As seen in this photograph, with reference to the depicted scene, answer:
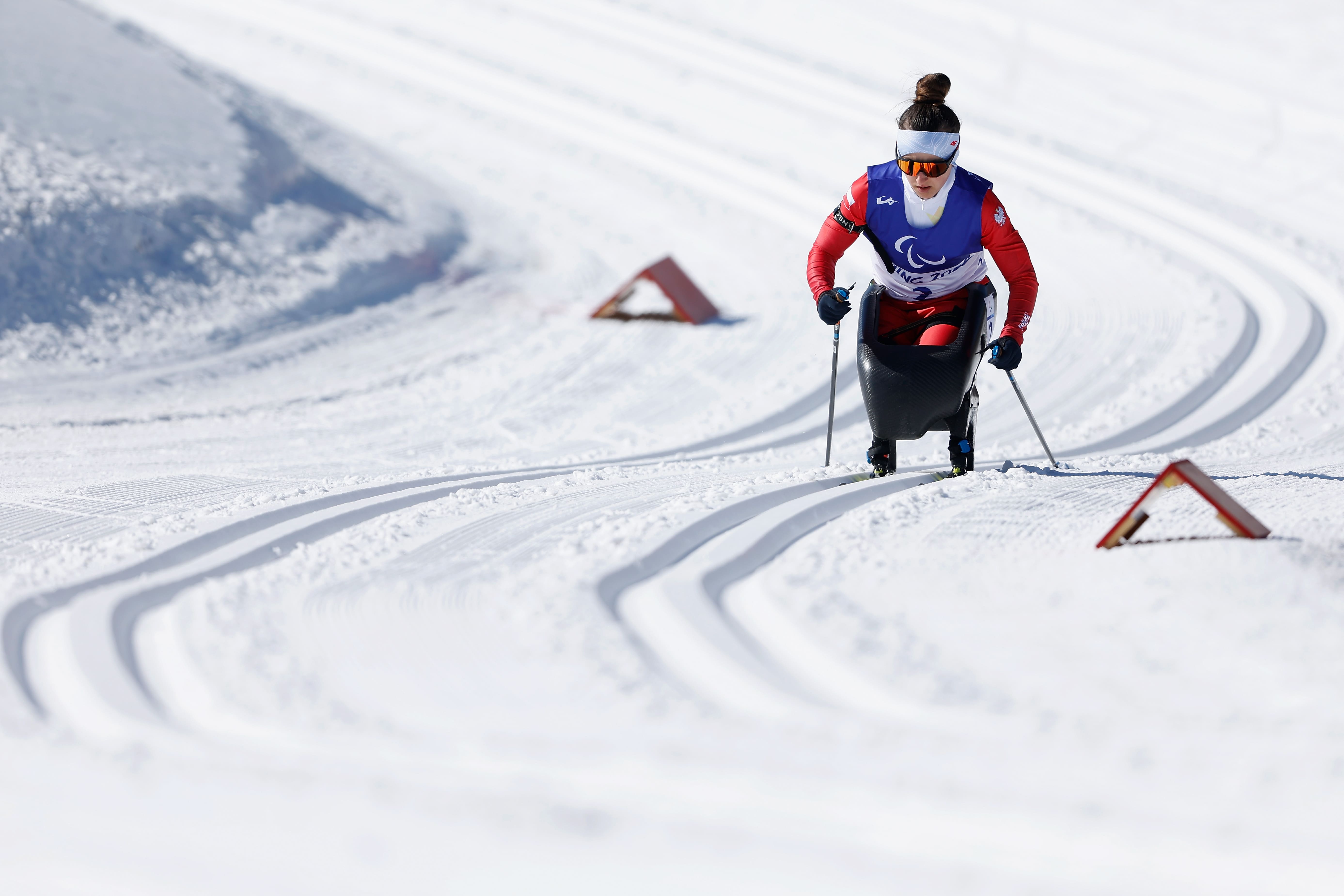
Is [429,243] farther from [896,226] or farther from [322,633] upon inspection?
[322,633]

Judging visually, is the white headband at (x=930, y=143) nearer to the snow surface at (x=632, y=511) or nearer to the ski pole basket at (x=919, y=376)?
the ski pole basket at (x=919, y=376)

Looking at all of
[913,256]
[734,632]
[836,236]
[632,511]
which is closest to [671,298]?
[836,236]

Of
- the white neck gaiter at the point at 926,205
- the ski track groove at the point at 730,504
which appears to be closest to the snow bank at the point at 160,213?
the ski track groove at the point at 730,504

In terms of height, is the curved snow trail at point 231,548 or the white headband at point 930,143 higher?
the white headband at point 930,143

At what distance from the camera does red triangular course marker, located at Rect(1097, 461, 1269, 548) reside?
333cm

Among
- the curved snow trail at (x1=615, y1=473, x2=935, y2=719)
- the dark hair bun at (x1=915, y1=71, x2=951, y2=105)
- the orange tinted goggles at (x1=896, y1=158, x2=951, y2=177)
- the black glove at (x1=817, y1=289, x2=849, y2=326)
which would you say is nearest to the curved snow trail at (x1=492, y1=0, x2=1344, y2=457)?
the black glove at (x1=817, y1=289, x2=849, y2=326)

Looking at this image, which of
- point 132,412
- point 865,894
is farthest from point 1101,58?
point 865,894

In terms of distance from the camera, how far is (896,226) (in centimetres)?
457

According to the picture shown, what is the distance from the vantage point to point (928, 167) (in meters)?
4.38

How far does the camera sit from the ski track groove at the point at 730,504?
3203 millimetres

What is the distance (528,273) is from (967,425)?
568 cm

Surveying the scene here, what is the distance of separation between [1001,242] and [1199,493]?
1.51 meters

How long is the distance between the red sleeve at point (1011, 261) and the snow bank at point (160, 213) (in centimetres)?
532

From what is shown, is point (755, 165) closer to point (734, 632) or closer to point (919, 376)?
point (919, 376)
